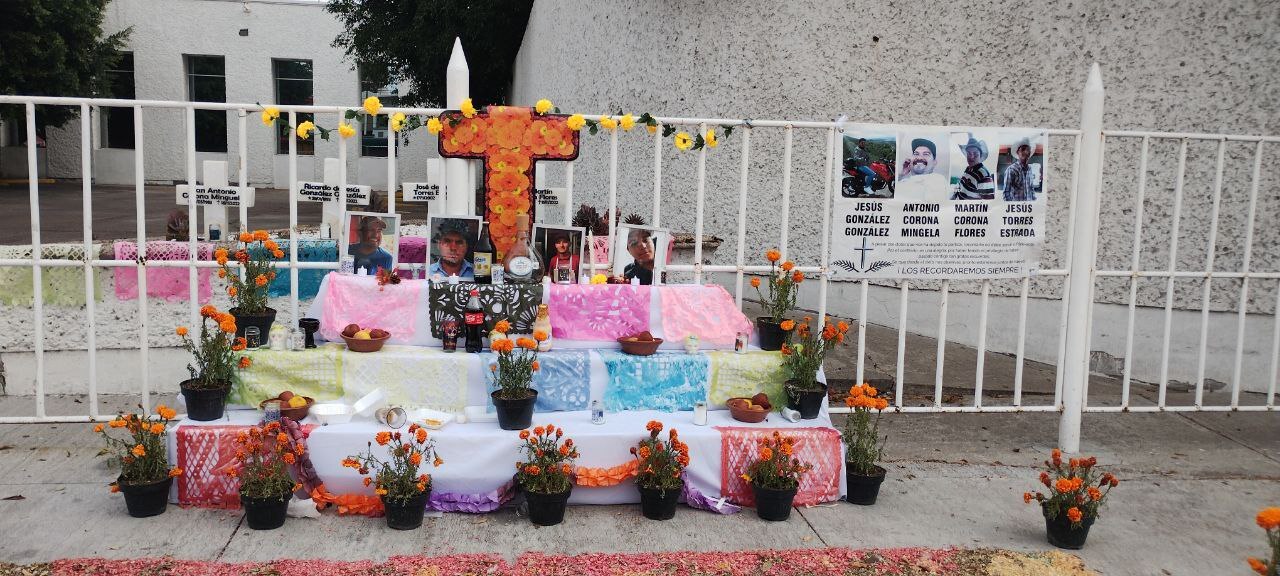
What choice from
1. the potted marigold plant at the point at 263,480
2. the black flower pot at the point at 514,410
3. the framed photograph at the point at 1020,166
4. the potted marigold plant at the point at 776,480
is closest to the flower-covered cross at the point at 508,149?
the black flower pot at the point at 514,410

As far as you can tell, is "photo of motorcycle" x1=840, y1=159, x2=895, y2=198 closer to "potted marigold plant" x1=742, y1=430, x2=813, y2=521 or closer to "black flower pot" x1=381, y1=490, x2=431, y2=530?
"potted marigold plant" x1=742, y1=430, x2=813, y2=521

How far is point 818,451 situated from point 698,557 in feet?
2.92

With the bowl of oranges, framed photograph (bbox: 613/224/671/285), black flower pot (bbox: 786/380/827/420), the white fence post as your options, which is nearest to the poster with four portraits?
the white fence post

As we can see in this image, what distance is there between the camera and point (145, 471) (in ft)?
11.8

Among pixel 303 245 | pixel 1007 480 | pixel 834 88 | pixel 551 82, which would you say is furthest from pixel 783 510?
pixel 551 82

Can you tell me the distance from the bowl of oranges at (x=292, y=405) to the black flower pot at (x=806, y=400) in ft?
7.07

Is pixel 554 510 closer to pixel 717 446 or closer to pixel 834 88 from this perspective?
pixel 717 446

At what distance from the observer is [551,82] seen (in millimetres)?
14594

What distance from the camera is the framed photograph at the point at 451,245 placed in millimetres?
4414

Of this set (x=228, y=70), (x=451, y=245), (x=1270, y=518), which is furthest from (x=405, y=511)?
(x=228, y=70)

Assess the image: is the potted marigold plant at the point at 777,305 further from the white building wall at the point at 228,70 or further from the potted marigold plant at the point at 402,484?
the white building wall at the point at 228,70

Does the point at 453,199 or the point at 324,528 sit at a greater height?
the point at 453,199

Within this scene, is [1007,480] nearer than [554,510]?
No

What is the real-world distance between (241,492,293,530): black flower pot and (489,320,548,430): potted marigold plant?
92 cm
